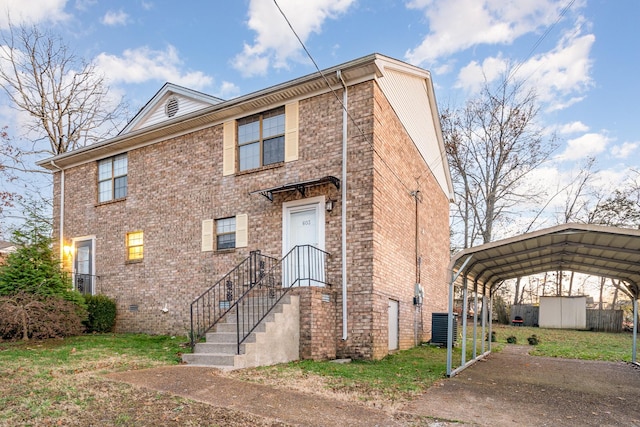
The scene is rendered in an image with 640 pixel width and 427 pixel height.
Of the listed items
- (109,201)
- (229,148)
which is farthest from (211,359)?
(109,201)

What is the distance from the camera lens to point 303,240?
396 inches

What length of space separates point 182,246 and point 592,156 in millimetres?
23959

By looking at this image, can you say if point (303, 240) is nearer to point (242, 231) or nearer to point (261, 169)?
point (242, 231)

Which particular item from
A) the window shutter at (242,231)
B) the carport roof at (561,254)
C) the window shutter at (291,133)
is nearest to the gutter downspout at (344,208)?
the window shutter at (291,133)

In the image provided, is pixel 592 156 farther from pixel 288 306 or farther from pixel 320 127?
pixel 288 306

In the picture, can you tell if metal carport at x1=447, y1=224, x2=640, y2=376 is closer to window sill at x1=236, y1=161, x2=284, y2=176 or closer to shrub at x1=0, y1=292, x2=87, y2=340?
window sill at x1=236, y1=161, x2=284, y2=176

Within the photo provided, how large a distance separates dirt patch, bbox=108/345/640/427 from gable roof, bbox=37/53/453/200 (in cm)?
632

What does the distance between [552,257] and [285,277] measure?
6.00m

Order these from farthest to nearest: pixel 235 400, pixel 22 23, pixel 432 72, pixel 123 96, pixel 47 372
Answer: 1. pixel 123 96
2. pixel 22 23
3. pixel 432 72
4. pixel 47 372
5. pixel 235 400

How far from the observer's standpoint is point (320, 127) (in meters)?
10.1

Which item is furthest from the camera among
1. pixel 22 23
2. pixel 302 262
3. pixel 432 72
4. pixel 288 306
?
pixel 22 23

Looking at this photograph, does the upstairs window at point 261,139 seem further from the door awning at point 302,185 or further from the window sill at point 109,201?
the window sill at point 109,201

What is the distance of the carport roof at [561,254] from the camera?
746 cm

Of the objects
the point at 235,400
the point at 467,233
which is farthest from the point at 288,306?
the point at 467,233
